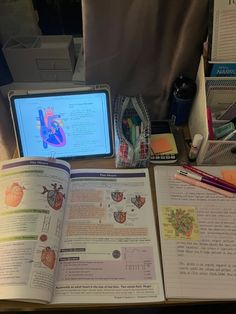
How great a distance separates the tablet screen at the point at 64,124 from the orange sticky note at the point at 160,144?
0.11 m

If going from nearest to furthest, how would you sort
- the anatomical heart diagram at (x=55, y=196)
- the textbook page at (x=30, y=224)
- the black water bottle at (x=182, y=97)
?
the textbook page at (x=30, y=224) < the anatomical heart diagram at (x=55, y=196) < the black water bottle at (x=182, y=97)

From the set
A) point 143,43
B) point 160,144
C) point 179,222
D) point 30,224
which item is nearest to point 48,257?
point 30,224

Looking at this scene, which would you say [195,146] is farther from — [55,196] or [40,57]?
[40,57]

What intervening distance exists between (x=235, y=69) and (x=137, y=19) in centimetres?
26

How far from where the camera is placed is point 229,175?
76 centimetres

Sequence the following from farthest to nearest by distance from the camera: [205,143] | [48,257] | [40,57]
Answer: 1. [40,57]
2. [205,143]
3. [48,257]

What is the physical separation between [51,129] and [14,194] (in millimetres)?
196

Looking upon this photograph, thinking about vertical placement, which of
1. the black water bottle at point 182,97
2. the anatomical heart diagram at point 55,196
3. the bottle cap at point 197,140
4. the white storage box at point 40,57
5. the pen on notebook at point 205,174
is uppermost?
the white storage box at point 40,57

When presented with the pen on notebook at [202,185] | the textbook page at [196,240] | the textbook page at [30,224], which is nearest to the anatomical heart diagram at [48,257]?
the textbook page at [30,224]

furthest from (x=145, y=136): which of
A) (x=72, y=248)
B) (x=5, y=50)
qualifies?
(x=5, y=50)

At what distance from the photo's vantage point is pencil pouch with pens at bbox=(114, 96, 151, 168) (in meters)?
0.74

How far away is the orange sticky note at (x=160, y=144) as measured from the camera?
812mm

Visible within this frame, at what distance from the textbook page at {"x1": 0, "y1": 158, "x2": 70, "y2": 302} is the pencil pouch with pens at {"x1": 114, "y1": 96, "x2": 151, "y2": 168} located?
143 millimetres

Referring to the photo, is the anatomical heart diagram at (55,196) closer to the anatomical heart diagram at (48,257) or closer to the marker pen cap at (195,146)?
the anatomical heart diagram at (48,257)
